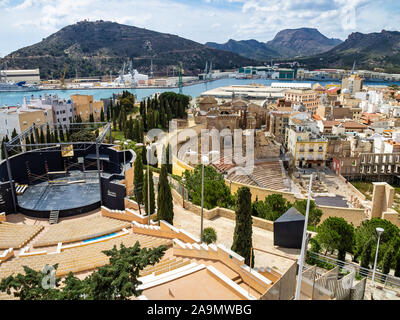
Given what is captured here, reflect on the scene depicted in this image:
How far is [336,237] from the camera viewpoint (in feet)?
47.0

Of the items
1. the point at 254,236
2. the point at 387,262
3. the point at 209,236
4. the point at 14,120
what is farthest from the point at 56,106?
the point at 387,262

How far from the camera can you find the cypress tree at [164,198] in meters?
16.3

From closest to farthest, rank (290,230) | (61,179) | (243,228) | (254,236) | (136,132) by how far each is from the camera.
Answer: (243,228)
(290,230)
(254,236)
(61,179)
(136,132)

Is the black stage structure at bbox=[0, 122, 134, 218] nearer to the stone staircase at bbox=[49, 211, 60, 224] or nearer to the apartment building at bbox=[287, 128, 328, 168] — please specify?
the stone staircase at bbox=[49, 211, 60, 224]

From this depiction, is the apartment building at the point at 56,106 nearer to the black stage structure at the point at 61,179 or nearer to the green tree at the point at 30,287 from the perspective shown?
the black stage structure at the point at 61,179

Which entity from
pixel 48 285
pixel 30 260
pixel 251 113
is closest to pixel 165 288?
pixel 48 285

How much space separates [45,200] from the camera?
2231 centimetres

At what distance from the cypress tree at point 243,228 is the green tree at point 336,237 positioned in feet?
14.3

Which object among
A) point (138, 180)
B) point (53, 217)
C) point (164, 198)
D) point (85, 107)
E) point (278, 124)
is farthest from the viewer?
point (278, 124)

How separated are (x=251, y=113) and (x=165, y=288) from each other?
38312 millimetres

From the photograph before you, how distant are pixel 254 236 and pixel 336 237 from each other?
3829 millimetres

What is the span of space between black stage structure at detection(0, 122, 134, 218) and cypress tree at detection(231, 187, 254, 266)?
10280 mm

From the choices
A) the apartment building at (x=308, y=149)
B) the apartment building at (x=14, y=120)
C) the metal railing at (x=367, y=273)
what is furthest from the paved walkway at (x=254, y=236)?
the apartment building at (x=308, y=149)

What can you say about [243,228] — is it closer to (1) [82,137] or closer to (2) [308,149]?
(1) [82,137]
